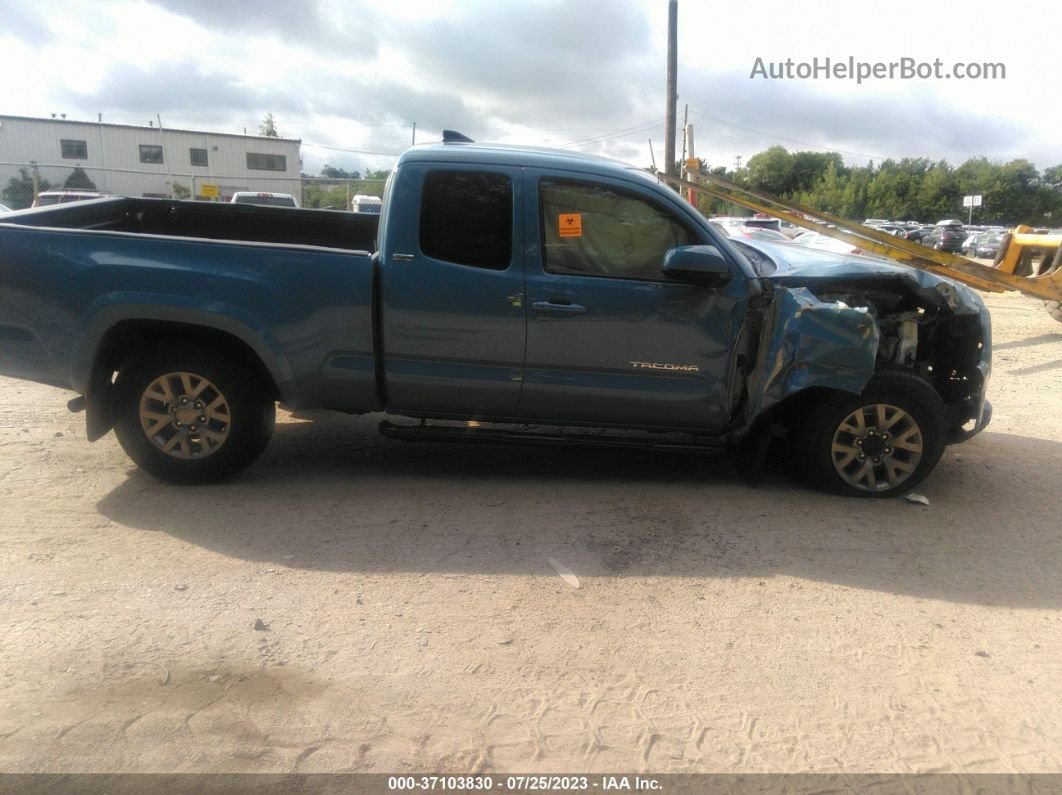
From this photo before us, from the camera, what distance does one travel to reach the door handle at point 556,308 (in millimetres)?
4836

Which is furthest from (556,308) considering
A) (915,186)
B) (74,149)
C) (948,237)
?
(915,186)

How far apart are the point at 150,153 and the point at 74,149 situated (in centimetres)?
317

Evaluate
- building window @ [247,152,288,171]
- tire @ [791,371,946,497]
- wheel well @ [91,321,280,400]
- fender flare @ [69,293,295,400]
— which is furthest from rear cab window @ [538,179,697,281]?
building window @ [247,152,288,171]

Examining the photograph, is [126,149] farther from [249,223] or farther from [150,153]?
[249,223]

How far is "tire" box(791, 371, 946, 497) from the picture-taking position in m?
5.04

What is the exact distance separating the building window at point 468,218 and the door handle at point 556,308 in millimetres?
303

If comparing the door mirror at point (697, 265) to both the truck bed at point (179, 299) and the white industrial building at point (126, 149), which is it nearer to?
the truck bed at point (179, 299)

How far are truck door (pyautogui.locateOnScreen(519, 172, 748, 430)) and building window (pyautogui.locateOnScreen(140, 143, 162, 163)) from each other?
3949 cm

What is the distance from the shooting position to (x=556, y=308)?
4.84 meters

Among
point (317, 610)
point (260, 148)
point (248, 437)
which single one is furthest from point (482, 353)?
point (260, 148)

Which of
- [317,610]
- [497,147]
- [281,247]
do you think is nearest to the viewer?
[317,610]

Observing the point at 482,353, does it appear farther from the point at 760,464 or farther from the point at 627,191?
the point at 760,464

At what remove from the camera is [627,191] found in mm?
4926

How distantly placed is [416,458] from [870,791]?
376 centimetres
